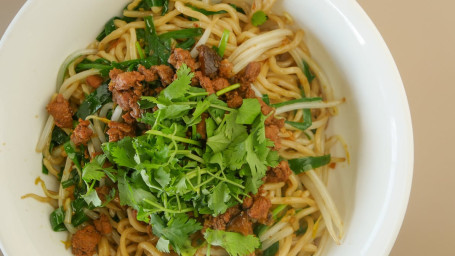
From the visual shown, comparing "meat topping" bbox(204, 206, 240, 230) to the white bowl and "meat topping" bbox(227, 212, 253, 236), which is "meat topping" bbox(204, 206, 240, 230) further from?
the white bowl

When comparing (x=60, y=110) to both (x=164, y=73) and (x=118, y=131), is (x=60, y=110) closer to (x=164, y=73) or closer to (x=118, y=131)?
(x=118, y=131)

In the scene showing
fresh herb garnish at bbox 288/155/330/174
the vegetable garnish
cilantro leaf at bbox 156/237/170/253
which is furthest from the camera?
fresh herb garnish at bbox 288/155/330/174

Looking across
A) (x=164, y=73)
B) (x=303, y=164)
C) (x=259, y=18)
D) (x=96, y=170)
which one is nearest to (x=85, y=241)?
(x=96, y=170)

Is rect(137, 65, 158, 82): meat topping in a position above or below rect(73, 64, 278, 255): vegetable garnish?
above

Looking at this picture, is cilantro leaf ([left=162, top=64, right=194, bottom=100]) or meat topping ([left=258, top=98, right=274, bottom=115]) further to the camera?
meat topping ([left=258, top=98, right=274, bottom=115])

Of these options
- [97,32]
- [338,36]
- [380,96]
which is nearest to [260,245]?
[380,96]

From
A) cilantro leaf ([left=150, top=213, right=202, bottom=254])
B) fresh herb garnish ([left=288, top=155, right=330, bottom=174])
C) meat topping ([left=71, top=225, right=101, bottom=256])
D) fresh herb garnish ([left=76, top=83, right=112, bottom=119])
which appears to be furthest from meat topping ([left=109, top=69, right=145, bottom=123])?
fresh herb garnish ([left=288, top=155, right=330, bottom=174])

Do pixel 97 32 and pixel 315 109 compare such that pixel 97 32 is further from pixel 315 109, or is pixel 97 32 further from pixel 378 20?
pixel 378 20
